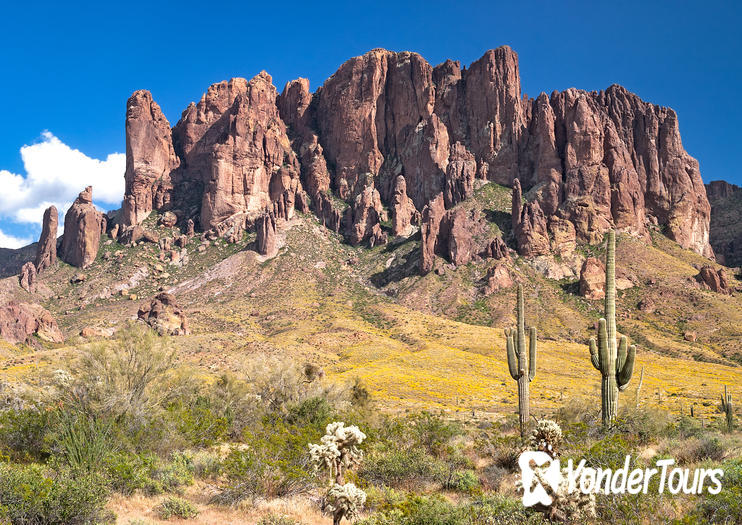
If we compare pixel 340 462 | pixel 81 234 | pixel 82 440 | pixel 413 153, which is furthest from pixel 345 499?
Result: pixel 413 153

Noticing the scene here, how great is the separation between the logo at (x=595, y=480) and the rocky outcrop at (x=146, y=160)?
141 metres

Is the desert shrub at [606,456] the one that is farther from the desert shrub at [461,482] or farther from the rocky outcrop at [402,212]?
the rocky outcrop at [402,212]

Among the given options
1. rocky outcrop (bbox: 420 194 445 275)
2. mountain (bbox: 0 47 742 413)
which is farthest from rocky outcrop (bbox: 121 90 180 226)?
rocky outcrop (bbox: 420 194 445 275)

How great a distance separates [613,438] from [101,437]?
12.8 metres

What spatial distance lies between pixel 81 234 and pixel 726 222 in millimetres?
183339

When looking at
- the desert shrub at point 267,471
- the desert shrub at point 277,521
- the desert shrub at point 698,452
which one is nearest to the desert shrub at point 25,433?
the desert shrub at point 267,471

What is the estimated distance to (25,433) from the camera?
13.0 metres

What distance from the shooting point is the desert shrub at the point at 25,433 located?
12648 millimetres

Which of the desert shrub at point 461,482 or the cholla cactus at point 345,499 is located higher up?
the cholla cactus at point 345,499

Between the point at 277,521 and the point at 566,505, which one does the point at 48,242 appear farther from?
the point at 566,505

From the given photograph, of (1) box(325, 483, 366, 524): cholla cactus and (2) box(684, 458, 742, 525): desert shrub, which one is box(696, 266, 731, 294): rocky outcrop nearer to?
(2) box(684, 458, 742, 525): desert shrub

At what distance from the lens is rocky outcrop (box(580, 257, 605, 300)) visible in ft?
302

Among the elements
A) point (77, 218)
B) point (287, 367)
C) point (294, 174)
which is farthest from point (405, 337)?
point (77, 218)

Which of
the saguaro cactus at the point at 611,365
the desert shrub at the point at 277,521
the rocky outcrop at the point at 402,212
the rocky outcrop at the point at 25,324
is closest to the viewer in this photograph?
the desert shrub at the point at 277,521
